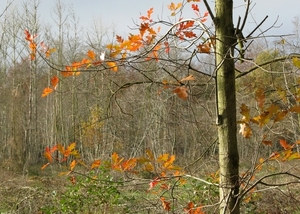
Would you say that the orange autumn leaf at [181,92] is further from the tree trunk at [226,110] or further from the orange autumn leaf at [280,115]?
the orange autumn leaf at [280,115]

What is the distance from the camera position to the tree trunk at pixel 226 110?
1.52 m

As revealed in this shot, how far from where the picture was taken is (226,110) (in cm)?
155

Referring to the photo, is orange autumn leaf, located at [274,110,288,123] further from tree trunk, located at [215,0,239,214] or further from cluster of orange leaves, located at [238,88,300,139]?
tree trunk, located at [215,0,239,214]

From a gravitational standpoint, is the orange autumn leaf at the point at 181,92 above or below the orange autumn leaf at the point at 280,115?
above

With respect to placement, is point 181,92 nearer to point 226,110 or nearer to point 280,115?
point 226,110

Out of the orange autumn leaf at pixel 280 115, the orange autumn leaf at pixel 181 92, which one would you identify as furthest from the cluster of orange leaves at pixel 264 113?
the orange autumn leaf at pixel 181 92

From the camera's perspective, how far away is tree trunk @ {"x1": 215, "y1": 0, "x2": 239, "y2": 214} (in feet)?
4.99

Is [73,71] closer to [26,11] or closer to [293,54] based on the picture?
[293,54]

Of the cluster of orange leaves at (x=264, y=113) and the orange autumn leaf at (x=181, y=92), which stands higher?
the orange autumn leaf at (x=181, y=92)

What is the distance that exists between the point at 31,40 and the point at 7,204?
4.78 meters

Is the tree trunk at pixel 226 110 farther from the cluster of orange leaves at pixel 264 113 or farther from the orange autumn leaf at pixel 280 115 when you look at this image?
the orange autumn leaf at pixel 280 115

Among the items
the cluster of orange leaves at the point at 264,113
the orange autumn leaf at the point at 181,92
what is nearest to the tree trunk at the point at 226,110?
the cluster of orange leaves at the point at 264,113

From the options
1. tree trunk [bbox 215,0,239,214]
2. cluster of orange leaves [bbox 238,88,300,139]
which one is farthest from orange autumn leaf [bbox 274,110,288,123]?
tree trunk [bbox 215,0,239,214]

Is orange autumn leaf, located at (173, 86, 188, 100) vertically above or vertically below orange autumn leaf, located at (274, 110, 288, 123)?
above
